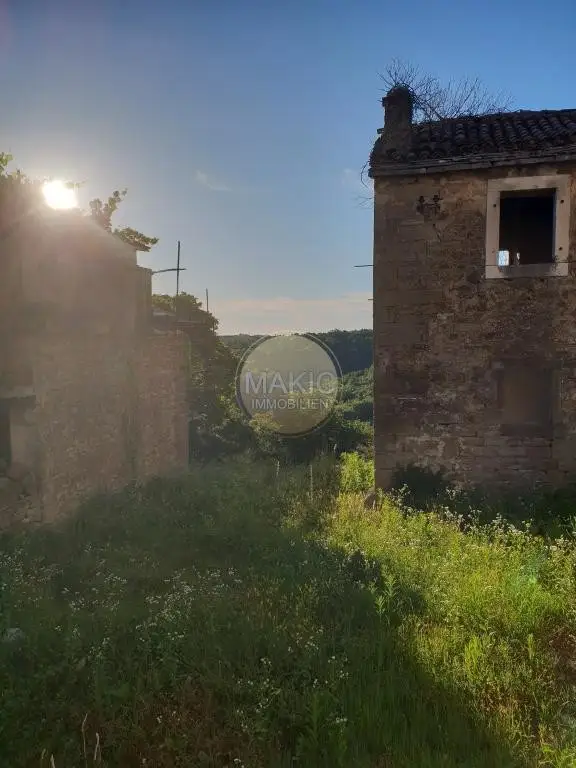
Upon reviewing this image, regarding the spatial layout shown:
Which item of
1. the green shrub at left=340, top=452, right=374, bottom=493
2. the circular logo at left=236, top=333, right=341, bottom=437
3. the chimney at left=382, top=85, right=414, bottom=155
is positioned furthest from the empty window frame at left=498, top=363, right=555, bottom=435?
the circular logo at left=236, top=333, right=341, bottom=437

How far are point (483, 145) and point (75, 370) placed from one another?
7.99m

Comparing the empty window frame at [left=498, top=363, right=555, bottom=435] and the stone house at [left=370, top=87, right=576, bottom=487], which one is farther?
the empty window frame at [left=498, top=363, right=555, bottom=435]

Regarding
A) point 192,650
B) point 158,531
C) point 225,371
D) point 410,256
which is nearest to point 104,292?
point 158,531

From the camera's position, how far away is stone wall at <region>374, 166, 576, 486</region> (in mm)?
7902

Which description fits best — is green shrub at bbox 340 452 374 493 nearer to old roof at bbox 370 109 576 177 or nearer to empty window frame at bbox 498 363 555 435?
empty window frame at bbox 498 363 555 435

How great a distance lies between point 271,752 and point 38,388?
254 inches

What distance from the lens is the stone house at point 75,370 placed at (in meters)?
7.51

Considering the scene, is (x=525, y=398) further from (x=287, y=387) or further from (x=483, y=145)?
(x=287, y=387)

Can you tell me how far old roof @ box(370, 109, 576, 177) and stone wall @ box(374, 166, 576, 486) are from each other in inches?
9.0

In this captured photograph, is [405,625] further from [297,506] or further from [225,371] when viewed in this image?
[225,371]

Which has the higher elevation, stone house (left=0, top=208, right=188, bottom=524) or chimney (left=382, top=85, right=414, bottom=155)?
chimney (left=382, top=85, right=414, bottom=155)

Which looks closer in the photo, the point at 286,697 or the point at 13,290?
the point at 286,697

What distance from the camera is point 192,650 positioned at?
3988 mm

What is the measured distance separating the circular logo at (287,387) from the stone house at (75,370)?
5493mm
